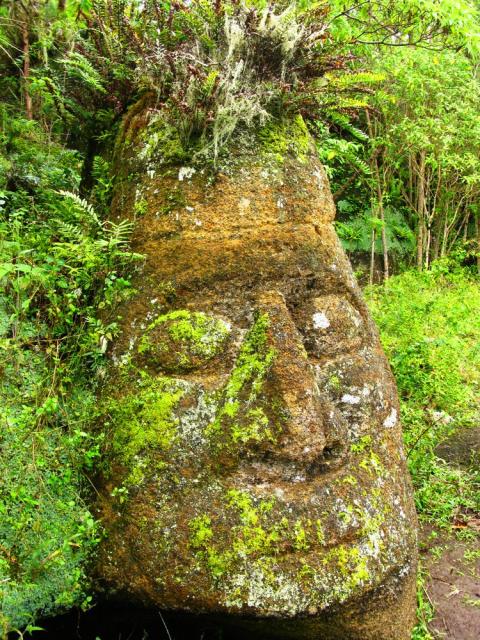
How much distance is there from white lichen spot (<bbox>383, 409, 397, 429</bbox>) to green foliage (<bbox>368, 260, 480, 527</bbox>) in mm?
1201

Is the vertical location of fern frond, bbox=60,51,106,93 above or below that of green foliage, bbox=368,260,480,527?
above

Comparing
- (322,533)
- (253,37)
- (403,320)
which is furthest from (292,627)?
(403,320)

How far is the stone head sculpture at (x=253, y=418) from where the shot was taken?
2.74 m

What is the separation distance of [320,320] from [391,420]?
755 mm

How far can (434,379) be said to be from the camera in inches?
232

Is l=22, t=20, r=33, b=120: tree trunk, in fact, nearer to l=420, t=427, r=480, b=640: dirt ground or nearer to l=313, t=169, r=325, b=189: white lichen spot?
l=313, t=169, r=325, b=189: white lichen spot

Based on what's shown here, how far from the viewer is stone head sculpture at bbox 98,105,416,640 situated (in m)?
2.74

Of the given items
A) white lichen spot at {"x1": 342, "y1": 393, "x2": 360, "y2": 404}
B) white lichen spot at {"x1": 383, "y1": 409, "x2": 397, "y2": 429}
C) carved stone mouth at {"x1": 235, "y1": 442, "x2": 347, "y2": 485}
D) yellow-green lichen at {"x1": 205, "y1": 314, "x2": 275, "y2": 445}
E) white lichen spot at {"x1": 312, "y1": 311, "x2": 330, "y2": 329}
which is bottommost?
white lichen spot at {"x1": 383, "y1": 409, "x2": 397, "y2": 429}

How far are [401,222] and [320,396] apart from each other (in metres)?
10.4

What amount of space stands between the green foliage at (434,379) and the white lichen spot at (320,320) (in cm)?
179

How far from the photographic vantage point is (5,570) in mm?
2631

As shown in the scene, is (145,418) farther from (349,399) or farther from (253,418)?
(349,399)

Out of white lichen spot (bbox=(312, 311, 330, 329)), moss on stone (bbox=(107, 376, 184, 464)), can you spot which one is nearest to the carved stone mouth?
moss on stone (bbox=(107, 376, 184, 464))

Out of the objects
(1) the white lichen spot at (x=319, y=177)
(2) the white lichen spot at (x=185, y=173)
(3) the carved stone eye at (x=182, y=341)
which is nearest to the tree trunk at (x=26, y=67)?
(2) the white lichen spot at (x=185, y=173)
